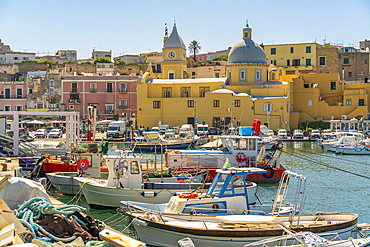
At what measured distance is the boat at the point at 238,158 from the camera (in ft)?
78.0

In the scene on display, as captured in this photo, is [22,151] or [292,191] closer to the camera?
[292,191]

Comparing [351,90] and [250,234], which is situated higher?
[351,90]

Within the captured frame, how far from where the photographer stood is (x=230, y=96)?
56.5 metres

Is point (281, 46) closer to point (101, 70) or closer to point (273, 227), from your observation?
point (101, 70)

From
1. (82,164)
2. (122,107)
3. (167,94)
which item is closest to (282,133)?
(167,94)

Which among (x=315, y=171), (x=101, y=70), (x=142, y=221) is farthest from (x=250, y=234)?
(x=101, y=70)

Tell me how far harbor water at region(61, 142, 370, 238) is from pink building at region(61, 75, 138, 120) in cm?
3251

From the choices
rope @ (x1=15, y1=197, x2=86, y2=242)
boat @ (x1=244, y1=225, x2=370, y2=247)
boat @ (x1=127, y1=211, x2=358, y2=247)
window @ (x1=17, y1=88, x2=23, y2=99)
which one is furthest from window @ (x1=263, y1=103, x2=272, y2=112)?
rope @ (x1=15, y1=197, x2=86, y2=242)

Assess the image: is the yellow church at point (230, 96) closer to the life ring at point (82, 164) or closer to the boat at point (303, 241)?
the life ring at point (82, 164)

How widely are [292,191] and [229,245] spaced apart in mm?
11349

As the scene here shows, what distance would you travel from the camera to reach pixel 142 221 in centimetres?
1353

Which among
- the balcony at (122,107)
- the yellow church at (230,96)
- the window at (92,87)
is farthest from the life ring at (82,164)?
the window at (92,87)

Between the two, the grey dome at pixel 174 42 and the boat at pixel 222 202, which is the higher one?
the grey dome at pixel 174 42

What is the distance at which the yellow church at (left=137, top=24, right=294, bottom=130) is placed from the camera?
5588 cm
